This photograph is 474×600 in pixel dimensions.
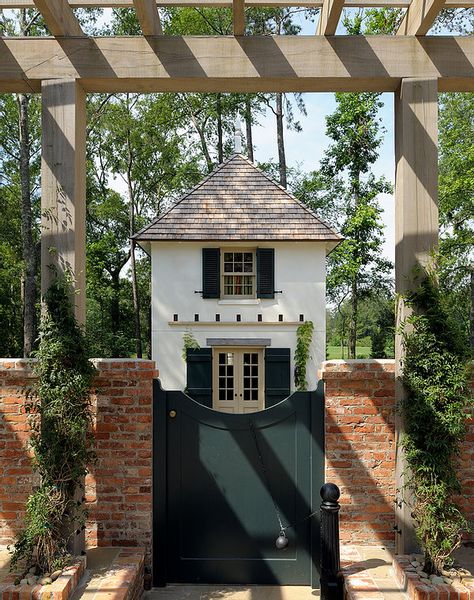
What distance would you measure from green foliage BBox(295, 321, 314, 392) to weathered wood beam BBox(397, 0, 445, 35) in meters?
8.65

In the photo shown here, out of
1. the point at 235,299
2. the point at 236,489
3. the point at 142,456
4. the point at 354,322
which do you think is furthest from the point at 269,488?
the point at 354,322

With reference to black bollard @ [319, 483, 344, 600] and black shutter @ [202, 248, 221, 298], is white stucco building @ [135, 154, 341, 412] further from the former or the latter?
black bollard @ [319, 483, 344, 600]

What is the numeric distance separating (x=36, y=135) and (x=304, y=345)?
14.9 metres

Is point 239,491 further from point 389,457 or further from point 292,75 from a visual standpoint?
point 292,75

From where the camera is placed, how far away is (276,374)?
11828 millimetres

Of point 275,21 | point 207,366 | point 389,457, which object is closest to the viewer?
point 389,457

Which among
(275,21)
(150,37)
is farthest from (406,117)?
(275,21)

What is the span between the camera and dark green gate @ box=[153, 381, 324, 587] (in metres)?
3.99

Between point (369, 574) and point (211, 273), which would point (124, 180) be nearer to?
point (211, 273)

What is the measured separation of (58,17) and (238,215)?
9.21 meters

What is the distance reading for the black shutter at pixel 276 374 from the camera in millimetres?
11781

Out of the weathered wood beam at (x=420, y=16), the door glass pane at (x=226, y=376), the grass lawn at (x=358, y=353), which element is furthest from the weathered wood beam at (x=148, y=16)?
the grass lawn at (x=358, y=353)

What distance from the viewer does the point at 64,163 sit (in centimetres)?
366

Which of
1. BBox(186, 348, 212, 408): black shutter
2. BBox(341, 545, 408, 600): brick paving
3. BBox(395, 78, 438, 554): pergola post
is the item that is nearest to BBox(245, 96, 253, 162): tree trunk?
BBox(186, 348, 212, 408): black shutter
